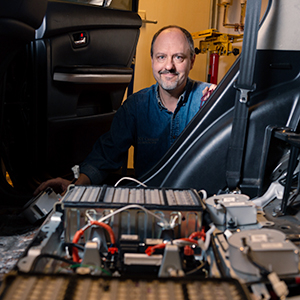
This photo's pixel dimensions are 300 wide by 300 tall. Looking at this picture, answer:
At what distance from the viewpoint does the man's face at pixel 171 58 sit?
5.88ft

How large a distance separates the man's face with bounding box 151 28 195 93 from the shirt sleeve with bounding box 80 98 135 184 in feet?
0.76

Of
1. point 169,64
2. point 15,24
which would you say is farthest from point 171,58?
point 15,24

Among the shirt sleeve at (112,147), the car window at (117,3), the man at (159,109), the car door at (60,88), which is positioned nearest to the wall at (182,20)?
the car window at (117,3)

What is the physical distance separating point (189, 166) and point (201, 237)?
45 cm

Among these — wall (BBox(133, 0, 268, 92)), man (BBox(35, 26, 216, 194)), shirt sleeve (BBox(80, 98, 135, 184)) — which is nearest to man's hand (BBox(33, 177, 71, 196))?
shirt sleeve (BBox(80, 98, 135, 184))

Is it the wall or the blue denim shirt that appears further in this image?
the wall

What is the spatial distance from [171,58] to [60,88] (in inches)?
24.5

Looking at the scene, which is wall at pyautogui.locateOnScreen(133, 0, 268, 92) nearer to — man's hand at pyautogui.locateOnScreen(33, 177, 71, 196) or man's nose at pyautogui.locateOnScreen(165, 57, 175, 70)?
man's nose at pyautogui.locateOnScreen(165, 57, 175, 70)

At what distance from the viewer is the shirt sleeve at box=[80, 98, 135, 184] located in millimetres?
1658

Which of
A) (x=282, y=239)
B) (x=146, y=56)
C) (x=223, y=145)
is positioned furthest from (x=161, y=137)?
(x=146, y=56)

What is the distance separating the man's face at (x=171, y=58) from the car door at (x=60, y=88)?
1.22ft

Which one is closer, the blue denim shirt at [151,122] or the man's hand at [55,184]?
the man's hand at [55,184]

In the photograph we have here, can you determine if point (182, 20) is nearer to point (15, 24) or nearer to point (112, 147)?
point (112, 147)

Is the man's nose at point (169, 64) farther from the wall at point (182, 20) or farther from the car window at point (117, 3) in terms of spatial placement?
the wall at point (182, 20)
